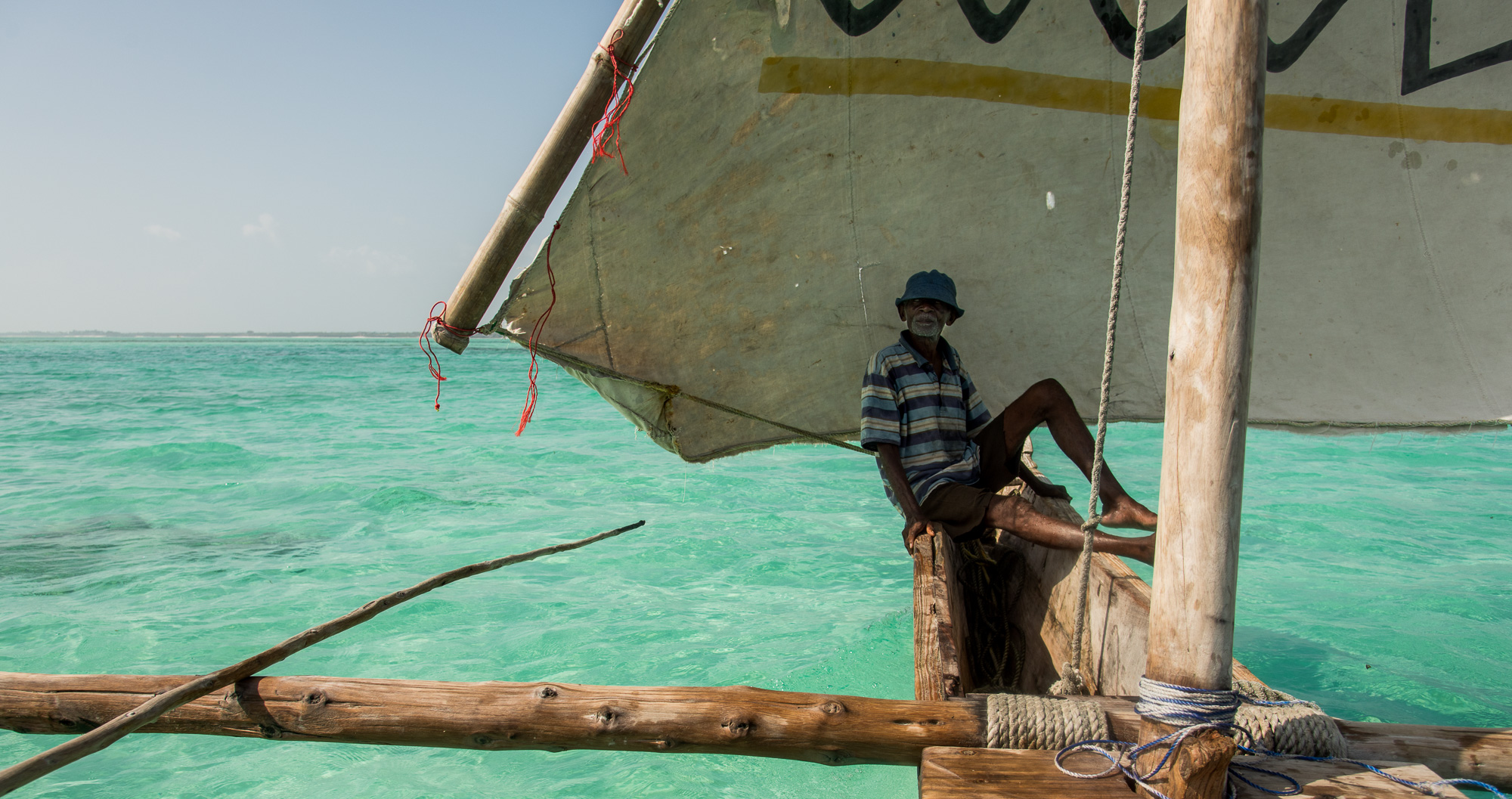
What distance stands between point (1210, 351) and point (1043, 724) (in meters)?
0.73

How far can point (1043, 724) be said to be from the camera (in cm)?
157

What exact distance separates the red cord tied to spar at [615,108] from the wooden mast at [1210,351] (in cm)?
159

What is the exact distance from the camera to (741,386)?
12.3 ft

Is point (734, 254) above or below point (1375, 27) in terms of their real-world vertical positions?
below

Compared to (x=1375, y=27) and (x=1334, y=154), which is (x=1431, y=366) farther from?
(x=1375, y=27)

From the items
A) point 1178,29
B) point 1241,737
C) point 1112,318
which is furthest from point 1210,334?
point 1178,29

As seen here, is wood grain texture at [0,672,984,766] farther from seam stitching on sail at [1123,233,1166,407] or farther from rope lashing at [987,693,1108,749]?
seam stitching on sail at [1123,233,1166,407]

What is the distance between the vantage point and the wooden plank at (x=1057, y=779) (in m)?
1.39

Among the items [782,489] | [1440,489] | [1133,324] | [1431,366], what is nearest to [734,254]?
[1133,324]

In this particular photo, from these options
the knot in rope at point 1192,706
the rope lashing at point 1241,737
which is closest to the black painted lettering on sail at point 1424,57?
the rope lashing at point 1241,737

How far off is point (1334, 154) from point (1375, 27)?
478 mm

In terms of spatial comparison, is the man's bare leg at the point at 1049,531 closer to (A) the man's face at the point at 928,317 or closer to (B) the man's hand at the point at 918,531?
(B) the man's hand at the point at 918,531

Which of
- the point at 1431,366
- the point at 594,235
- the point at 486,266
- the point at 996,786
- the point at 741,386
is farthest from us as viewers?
the point at 741,386

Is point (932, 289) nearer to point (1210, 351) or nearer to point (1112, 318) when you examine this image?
point (1112, 318)
